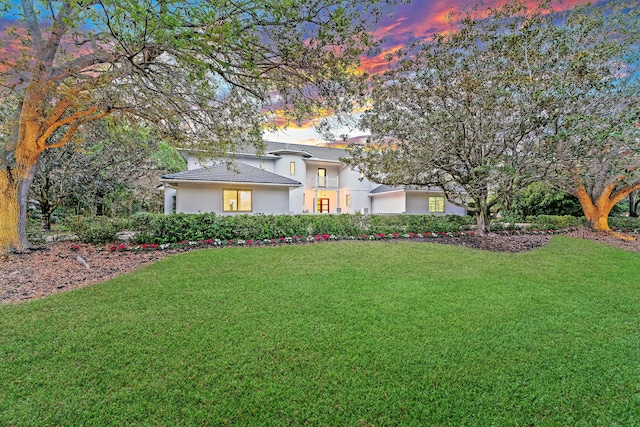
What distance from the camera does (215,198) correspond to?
15.5m

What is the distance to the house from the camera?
1512 centimetres

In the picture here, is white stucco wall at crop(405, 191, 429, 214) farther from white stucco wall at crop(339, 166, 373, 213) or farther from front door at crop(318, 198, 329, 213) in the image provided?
front door at crop(318, 198, 329, 213)

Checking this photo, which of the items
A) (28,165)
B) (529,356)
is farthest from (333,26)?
(28,165)

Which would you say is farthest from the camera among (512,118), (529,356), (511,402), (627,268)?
(512,118)

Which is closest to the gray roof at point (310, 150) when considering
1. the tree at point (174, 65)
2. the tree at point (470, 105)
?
the tree at point (470, 105)

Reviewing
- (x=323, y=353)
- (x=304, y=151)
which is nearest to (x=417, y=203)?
(x=304, y=151)

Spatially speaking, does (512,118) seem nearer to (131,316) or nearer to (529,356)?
(529,356)

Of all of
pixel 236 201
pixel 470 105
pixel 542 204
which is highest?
pixel 470 105

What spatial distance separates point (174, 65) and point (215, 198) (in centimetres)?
1029

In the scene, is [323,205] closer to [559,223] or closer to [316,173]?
[316,173]

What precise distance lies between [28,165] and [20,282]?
3.92 metres

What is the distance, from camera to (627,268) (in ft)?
23.4

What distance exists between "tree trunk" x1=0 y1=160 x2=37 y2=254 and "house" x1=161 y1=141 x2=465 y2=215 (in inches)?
247

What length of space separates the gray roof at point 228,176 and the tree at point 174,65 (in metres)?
5.90
